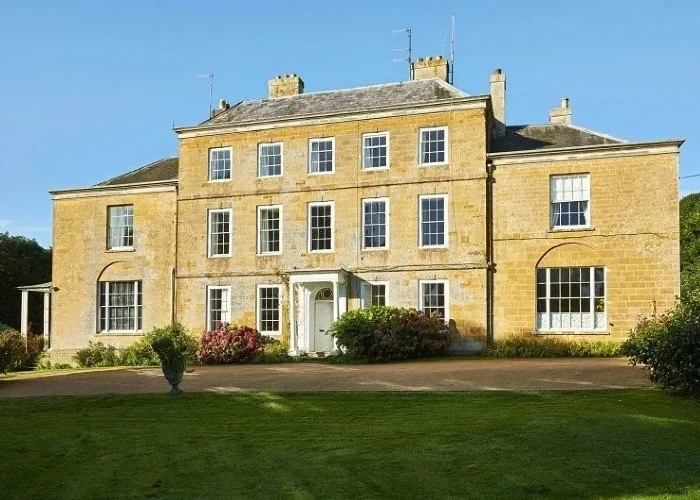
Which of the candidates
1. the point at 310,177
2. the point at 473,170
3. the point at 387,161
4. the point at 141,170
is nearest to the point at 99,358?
the point at 141,170

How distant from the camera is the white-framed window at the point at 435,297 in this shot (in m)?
26.2

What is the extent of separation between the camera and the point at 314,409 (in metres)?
14.1

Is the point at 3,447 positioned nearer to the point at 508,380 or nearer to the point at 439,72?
the point at 508,380

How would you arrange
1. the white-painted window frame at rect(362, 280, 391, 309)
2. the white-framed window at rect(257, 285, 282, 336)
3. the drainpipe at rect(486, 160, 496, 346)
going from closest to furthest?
the drainpipe at rect(486, 160, 496, 346), the white-painted window frame at rect(362, 280, 391, 309), the white-framed window at rect(257, 285, 282, 336)

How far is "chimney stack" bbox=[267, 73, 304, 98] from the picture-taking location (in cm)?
3181

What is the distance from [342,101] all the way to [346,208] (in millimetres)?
4669

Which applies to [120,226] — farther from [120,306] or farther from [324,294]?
[324,294]

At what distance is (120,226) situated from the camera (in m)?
31.4

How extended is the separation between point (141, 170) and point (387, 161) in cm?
1172

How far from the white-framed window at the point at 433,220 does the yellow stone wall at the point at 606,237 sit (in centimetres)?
181

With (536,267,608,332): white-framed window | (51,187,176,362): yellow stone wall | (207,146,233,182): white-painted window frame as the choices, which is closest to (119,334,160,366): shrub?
(51,187,176,362): yellow stone wall

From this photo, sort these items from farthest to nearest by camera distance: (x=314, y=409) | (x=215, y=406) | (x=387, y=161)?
(x=387, y=161), (x=215, y=406), (x=314, y=409)

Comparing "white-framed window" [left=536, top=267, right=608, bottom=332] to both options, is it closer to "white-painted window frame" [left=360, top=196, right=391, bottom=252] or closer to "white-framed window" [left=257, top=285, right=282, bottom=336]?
"white-painted window frame" [left=360, top=196, right=391, bottom=252]

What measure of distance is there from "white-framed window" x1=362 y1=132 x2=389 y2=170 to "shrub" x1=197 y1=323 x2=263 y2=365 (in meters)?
7.48
